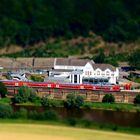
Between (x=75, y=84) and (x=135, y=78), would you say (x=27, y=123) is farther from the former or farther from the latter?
(x=135, y=78)

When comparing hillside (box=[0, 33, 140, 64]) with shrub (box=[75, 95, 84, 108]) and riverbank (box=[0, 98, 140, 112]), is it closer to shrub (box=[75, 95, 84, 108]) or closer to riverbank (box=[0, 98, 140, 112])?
riverbank (box=[0, 98, 140, 112])

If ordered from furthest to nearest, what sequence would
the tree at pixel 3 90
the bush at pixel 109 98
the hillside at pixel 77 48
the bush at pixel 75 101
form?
1. the hillside at pixel 77 48
2. the tree at pixel 3 90
3. the bush at pixel 109 98
4. the bush at pixel 75 101

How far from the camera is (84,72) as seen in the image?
126 ft

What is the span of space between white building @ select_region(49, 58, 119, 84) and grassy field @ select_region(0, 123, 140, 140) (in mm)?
10170

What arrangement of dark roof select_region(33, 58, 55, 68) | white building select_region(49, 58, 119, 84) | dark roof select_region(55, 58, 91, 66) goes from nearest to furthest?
white building select_region(49, 58, 119, 84) < dark roof select_region(55, 58, 91, 66) < dark roof select_region(33, 58, 55, 68)

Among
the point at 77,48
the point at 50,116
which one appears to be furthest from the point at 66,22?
the point at 50,116

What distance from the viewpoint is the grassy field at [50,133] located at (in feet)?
80.9

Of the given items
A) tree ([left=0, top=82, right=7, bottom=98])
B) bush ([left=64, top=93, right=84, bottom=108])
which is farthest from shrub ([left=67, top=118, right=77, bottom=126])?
tree ([left=0, top=82, right=7, bottom=98])

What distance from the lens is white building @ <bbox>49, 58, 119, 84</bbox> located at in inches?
1438

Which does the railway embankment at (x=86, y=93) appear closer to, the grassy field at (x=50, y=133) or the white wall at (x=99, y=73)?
the white wall at (x=99, y=73)

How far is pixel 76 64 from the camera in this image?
41000 millimetres

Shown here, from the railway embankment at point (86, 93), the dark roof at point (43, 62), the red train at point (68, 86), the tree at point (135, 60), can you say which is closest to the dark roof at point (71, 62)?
the dark roof at point (43, 62)

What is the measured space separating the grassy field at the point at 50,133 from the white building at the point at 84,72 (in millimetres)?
10170

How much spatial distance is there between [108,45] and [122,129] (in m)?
26.3
